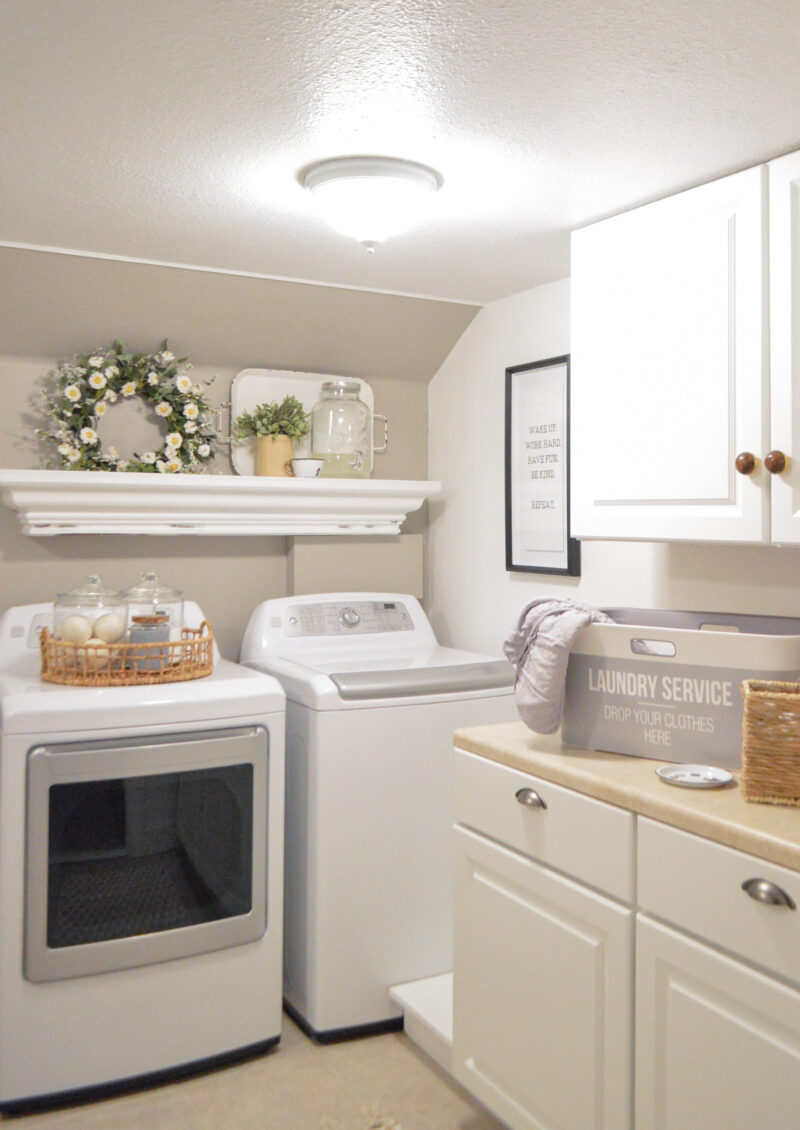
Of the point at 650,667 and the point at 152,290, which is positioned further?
the point at 152,290

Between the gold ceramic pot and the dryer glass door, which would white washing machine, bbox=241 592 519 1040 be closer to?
the dryer glass door

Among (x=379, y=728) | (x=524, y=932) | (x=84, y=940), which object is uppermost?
(x=379, y=728)

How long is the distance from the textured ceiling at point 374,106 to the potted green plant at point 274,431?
720 mm

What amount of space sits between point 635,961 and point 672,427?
1098 mm

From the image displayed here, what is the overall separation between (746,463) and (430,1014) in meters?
1.59

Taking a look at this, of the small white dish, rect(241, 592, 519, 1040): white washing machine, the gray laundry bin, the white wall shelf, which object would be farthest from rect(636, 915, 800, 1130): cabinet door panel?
the white wall shelf

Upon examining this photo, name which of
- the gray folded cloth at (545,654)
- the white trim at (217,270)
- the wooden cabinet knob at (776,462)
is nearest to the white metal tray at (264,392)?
the white trim at (217,270)

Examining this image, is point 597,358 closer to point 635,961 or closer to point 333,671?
point 333,671

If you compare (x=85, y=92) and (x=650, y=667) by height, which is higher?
(x=85, y=92)

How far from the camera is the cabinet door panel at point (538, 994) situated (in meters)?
1.62

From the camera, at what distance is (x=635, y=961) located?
1580 mm

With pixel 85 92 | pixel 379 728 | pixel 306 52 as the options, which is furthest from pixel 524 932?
pixel 85 92

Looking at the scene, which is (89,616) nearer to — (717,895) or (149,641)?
(149,641)

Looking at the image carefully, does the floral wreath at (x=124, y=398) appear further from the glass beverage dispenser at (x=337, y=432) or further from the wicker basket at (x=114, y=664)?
the wicker basket at (x=114, y=664)
